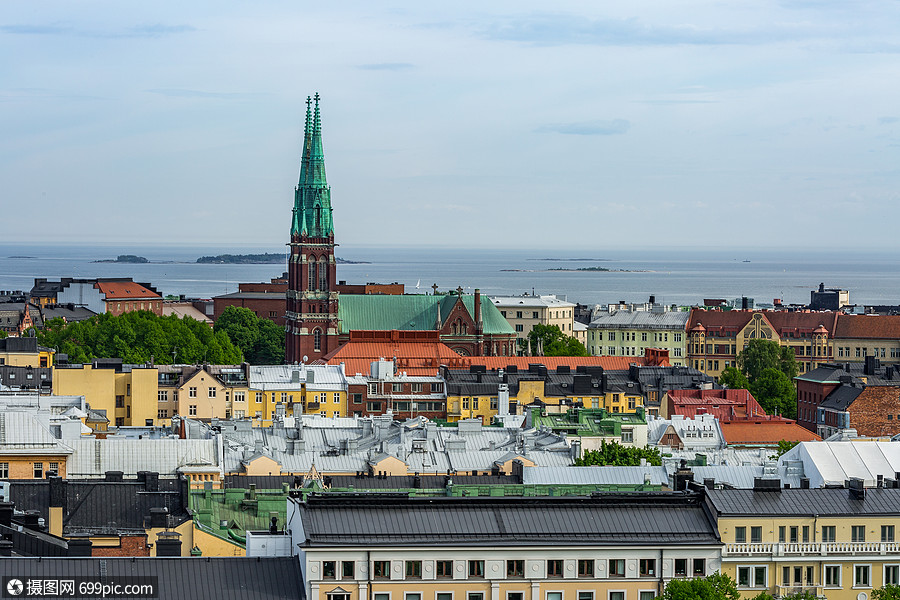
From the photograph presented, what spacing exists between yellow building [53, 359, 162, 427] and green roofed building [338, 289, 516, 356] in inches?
1877

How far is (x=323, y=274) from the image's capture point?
486 ft

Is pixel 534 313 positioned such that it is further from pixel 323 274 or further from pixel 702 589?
pixel 702 589

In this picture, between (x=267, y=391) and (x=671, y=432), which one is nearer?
A: (x=671, y=432)

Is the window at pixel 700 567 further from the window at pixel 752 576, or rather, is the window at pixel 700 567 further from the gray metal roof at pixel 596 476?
the gray metal roof at pixel 596 476

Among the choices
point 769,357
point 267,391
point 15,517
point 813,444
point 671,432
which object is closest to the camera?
point 15,517

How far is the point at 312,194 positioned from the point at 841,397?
54.7 m

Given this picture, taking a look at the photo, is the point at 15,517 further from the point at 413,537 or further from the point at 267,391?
the point at 267,391

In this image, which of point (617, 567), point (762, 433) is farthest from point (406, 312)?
point (617, 567)

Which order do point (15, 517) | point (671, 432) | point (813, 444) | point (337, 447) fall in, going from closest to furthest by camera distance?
point (15, 517) → point (813, 444) → point (337, 447) → point (671, 432)

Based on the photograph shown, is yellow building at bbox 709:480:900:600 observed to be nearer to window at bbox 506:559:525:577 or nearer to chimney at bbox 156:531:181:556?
window at bbox 506:559:525:577

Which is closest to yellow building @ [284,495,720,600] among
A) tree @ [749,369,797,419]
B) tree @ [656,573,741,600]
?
tree @ [656,573,741,600]

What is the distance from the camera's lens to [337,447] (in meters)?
74.9

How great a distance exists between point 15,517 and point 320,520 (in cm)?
941

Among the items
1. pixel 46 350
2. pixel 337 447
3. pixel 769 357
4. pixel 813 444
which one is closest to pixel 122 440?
pixel 337 447
